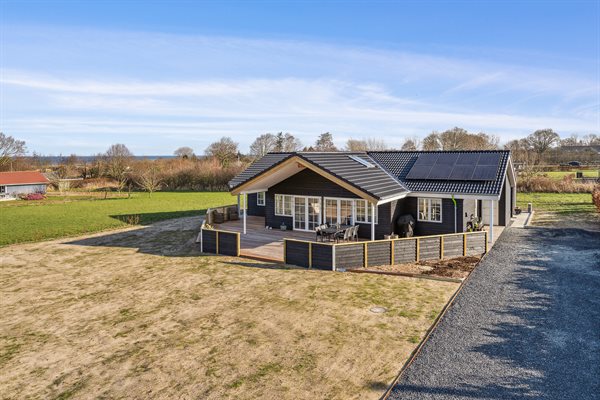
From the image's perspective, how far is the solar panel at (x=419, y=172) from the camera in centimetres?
2102

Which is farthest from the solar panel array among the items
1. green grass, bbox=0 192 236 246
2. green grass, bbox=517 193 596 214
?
green grass, bbox=0 192 236 246

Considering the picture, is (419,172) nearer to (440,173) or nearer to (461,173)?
(440,173)

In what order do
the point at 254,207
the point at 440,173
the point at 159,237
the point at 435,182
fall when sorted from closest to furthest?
1. the point at 435,182
2. the point at 440,173
3. the point at 159,237
4. the point at 254,207

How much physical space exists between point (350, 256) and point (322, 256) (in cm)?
108

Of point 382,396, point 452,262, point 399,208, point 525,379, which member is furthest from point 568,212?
point 382,396

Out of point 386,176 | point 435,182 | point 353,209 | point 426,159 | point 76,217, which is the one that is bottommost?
point 76,217

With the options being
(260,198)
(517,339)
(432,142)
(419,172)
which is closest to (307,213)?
(419,172)

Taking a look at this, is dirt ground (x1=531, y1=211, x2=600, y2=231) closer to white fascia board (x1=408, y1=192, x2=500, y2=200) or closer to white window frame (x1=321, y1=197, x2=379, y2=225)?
white fascia board (x1=408, y1=192, x2=500, y2=200)

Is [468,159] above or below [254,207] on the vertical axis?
above

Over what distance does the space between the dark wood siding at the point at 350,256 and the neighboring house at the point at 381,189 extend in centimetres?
253

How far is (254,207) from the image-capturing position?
27.7m

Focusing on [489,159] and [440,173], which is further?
[489,159]

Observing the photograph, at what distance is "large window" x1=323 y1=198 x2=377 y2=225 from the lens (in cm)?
1962

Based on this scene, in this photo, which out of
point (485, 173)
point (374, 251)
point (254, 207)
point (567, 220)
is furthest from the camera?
point (254, 207)
